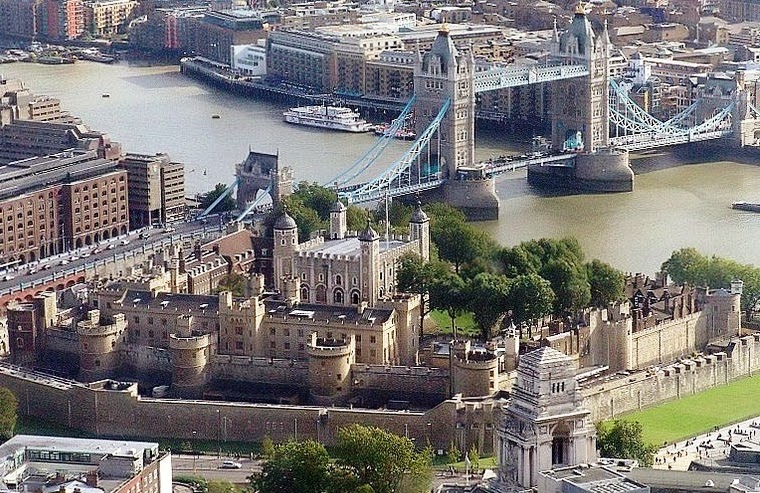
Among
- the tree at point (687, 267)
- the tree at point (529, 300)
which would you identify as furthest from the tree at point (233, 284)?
the tree at point (687, 267)

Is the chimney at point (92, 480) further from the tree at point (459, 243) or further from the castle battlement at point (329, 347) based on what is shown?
the tree at point (459, 243)

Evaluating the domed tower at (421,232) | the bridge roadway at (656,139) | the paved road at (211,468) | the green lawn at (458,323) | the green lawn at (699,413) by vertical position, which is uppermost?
the domed tower at (421,232)

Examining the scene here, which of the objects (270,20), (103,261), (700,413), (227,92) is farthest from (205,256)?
(270,20)

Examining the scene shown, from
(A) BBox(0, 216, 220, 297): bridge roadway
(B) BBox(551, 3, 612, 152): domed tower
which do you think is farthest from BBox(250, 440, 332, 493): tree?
(B) BBox(551, 3, 612, 152): domed tower

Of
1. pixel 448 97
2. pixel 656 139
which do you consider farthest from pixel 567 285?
pixel 656 139

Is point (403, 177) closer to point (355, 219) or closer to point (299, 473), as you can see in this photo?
point (355, 219)
